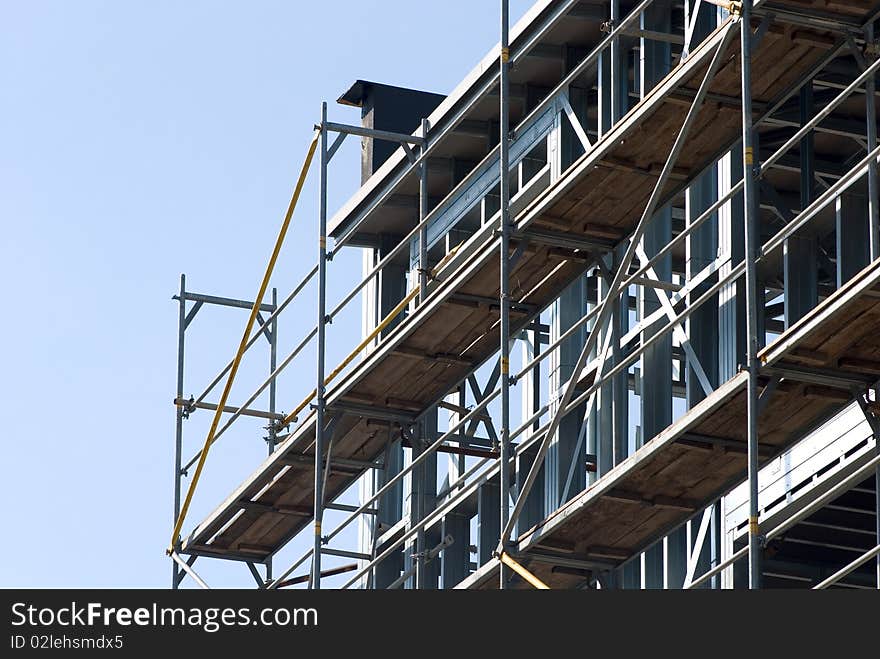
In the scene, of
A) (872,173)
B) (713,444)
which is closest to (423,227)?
(713,444)

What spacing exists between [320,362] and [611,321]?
381cm

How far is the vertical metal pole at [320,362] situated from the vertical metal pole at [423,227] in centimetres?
97

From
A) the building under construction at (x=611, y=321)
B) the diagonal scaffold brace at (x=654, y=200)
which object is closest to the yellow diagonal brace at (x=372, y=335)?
the building under construction at (x=611, y=321)

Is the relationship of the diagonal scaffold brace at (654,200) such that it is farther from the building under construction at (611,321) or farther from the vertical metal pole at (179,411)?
the vertical metal pole at (179,411)

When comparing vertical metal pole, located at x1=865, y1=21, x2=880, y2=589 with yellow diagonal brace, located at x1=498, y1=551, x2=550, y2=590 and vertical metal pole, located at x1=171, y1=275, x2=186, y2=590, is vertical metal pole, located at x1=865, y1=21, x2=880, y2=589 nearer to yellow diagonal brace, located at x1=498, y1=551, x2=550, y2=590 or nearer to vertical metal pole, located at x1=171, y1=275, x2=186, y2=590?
yellow diagonal brace, located at x1=498, y1=551, x2=550, y2=590

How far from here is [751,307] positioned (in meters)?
16.3

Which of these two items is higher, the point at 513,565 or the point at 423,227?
the point at 423,227

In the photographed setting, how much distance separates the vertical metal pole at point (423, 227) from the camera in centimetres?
2331

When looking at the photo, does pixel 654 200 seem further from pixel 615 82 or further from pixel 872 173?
pixel 615 82

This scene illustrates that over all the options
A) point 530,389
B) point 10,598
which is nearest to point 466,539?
point 530,389

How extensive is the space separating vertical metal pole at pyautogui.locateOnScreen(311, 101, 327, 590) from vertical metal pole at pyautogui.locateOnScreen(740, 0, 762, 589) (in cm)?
682

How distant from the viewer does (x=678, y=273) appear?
26.3 m

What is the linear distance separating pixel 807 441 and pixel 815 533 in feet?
8.38

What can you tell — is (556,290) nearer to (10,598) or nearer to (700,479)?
(700,479)
